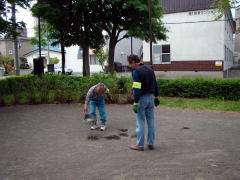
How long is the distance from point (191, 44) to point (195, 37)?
747 mm

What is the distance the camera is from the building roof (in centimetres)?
2389

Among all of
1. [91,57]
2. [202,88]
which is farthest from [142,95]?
[91,57]

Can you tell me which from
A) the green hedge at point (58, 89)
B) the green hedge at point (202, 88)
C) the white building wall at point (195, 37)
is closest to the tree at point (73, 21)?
the green hedge at point (58, 89)

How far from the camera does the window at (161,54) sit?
26188 mm

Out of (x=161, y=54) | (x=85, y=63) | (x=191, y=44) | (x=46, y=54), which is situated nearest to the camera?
(x=85, y=63)

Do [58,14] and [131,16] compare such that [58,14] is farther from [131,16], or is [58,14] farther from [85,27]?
[131,16]

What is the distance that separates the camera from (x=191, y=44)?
976 inches

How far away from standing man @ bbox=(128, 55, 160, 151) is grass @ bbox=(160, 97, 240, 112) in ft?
16.8

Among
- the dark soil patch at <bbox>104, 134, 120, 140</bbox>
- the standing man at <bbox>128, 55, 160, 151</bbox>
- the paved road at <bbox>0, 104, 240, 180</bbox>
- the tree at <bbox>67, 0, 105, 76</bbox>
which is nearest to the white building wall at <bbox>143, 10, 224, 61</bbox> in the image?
the tree at <bbox>67, 0, 105, 76</bbox>

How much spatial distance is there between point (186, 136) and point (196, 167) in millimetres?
1989

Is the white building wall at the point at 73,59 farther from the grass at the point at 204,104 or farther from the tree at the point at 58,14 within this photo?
the grass at the point at 204,104

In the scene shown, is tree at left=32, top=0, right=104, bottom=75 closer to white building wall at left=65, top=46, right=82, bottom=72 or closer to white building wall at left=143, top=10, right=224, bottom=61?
white building wall at left=143, top=10, right=224, bottom=61

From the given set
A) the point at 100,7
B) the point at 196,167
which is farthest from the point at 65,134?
the point at 100,7

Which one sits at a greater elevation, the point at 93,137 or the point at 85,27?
the point at 85,27
